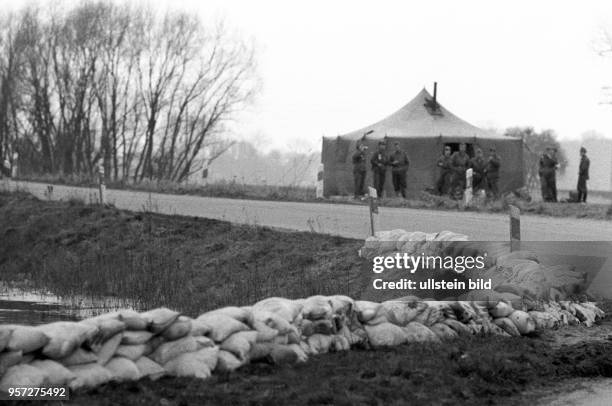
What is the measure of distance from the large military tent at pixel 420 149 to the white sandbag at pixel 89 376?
1249 inches

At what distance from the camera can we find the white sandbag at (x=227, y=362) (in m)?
8.93

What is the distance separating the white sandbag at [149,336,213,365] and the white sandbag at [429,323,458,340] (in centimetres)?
313

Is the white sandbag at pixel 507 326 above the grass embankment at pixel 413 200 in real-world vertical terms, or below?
below

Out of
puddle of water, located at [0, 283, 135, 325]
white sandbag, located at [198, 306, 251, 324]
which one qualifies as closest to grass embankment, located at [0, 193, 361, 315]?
puddle of water, located at [0, 283, 135, 325]

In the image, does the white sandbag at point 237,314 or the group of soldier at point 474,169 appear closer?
the white sandbag at point 237,314

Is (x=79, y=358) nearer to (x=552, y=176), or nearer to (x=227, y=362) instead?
(x=227, y=362)

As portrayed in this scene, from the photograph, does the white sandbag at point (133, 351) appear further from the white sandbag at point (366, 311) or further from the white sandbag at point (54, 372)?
the white sandbag at point (366, 311)

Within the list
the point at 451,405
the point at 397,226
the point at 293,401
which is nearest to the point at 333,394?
the point at 293,401

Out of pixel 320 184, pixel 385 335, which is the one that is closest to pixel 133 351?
pixel 385 335

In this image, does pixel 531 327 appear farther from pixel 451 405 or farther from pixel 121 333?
pixel 121 333

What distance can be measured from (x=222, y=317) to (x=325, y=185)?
1230 inches

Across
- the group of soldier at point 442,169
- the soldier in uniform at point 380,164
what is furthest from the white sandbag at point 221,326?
the soldier in uniform at point 380,164

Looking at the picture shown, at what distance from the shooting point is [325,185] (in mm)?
40406

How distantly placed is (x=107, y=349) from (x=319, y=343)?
224 cm
